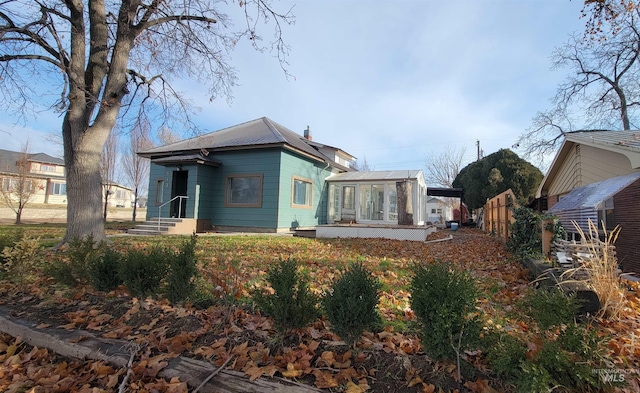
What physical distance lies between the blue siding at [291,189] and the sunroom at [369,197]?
525 millimetres

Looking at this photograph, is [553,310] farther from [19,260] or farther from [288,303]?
[19,260]

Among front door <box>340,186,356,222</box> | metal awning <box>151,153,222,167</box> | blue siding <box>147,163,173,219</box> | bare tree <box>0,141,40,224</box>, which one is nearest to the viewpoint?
metal awning <box>151,153,222,167</box>

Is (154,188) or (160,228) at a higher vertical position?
(154,188)

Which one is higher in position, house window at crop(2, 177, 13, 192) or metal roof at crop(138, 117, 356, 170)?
metal roof at crop(138, 117, 356, 170)

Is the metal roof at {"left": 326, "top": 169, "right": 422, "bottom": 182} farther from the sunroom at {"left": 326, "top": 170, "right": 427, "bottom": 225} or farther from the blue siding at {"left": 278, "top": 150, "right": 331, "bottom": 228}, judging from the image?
the blue siding at {"left": 278, "top": 150, "right": 331, "bottom": 228}

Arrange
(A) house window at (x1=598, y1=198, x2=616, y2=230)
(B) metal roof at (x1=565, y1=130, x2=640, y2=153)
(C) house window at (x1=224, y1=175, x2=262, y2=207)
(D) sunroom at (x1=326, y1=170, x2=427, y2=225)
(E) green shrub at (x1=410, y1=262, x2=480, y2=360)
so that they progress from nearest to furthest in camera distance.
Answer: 1. (E) green shrub at (x1=410, y1=262, x2=480, y2=360)
2. (A) house window at (x1=598, y1=198, x2=616, y2=230)
3. (B) metal roof at (x1=565, y1=130, x2=640, y2=153)
4. (C) house window at (x1=224, y1=175, x2=262, y2=207)
5. (D) sunroom at (x1=326, y1=170, x2=427, y2=225)

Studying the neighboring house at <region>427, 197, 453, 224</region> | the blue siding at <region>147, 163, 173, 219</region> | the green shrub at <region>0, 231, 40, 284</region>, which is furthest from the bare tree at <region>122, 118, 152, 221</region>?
the neighboring house at <region>427, 197, 453, 224</region>

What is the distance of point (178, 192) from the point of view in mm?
15148

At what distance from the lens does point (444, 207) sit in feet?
164

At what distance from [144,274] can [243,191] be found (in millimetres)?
10546

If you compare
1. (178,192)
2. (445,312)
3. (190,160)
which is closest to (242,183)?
(190,160)

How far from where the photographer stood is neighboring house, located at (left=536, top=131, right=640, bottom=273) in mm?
4941

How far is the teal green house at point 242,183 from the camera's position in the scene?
1285cm

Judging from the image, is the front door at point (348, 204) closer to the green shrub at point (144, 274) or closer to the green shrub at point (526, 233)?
the green shrub at point (526, 233)
